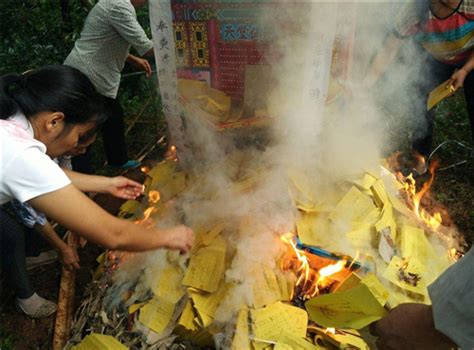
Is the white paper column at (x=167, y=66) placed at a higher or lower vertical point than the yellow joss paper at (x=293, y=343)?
higher

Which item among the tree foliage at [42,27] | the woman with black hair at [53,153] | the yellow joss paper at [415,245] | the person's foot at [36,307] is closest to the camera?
the woman with black hair at [53,153]

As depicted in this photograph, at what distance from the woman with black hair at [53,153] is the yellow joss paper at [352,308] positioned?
0.90 m

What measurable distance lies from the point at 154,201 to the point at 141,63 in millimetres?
2238

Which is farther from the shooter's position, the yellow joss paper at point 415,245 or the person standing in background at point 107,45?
the person standing in background at point 107,45

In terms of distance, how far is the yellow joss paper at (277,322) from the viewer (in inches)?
96.2

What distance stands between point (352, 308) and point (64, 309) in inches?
91.2

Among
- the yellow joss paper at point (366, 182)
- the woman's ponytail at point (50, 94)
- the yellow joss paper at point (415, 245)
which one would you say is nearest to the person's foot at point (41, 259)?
the woman's ponytail at point (50, 94)

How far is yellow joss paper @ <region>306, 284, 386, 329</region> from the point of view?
6.72 ft

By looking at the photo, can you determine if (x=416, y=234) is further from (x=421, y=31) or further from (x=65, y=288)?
(x=65, y=288)

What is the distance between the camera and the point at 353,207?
10.2 feet

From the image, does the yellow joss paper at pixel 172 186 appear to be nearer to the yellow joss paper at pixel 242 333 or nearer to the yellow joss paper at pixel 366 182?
the yellow joss paper at pixel 242 333

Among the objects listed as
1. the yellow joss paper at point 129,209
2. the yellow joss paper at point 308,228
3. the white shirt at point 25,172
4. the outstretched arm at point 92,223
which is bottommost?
the yellow joss paper at point 129,209

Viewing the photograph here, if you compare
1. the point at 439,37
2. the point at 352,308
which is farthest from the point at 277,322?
the point at 439,37

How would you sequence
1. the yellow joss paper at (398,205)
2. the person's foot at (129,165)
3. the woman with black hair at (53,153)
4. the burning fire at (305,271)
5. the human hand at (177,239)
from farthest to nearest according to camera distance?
1. the person's foot at (129,165)
2. the yellow joss paper at (398,205)
3. the burning fire at (305,271)
4. the human hand at (177,239)
5. the woman with black hair at (53,153)
